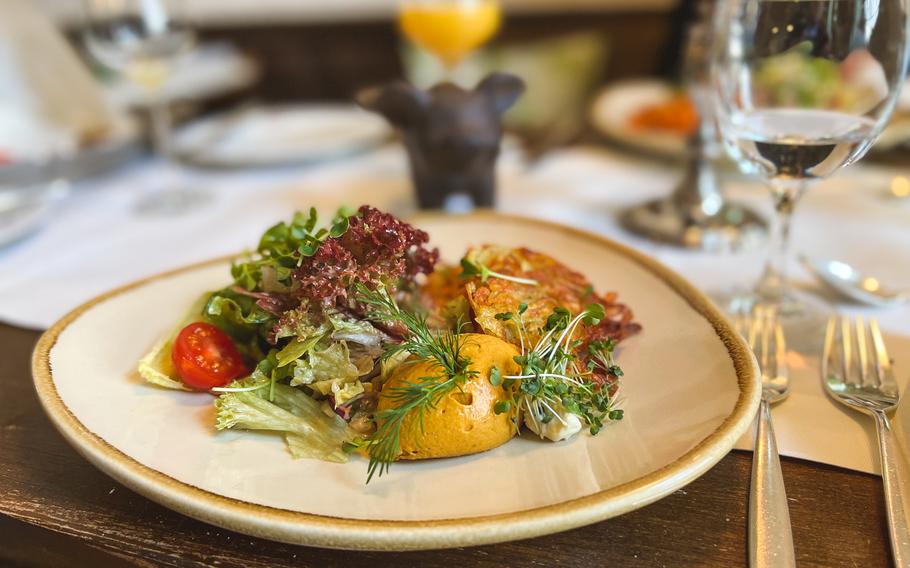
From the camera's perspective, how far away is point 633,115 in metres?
2.22

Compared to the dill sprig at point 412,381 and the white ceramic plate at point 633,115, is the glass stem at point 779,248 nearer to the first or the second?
the dill sprig at point 412,381

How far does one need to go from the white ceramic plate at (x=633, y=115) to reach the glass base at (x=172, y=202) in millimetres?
1134

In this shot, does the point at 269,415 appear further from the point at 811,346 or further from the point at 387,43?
the point at 387,43

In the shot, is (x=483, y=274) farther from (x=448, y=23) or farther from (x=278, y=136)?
(x=278, y=136)

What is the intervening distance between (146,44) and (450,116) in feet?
2.87

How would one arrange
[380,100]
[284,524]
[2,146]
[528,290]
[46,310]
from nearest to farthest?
[284,524] → [528,290] → [46,310] → [380,100] → [2,146]

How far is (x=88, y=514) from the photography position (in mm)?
709

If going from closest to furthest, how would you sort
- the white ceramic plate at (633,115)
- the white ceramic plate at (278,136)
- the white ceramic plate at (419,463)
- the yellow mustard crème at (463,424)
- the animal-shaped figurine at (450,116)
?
the white ceramic plate at (419,463) < the yellow mustard crème at (463,424) < the animal-shaped figurine at (450,116) < the white ceramic plate at (633,115) < the white ceramic plate at (278,136)

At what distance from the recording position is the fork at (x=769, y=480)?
616 millimetres

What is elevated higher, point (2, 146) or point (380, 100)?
point (380, 100)

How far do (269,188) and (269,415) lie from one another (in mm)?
1207

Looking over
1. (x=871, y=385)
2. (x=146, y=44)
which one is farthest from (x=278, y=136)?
(x=871, y=385)

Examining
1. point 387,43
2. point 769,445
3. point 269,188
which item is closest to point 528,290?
point 769,445

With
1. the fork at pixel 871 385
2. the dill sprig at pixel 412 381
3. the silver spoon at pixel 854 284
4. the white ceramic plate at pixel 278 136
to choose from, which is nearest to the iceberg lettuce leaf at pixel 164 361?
the dill sprig at pixel 412 381
